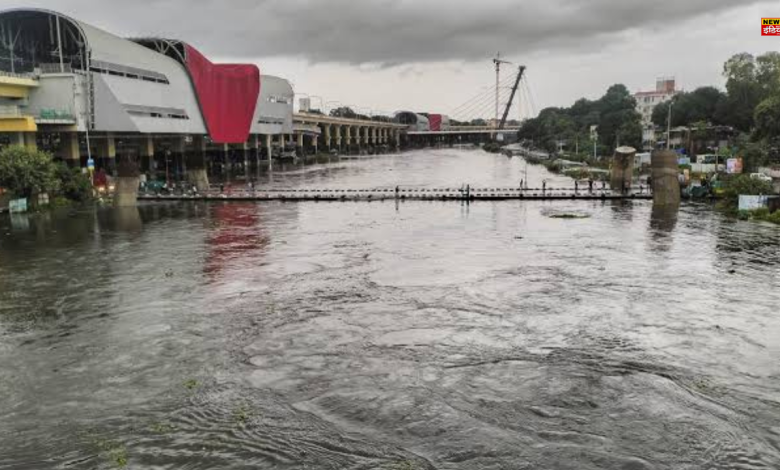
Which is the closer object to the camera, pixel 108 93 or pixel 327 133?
pixel 108 93

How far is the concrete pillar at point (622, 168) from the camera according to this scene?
61531 millimetres

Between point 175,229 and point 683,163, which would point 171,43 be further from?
point 683,163

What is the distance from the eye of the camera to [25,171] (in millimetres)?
51250

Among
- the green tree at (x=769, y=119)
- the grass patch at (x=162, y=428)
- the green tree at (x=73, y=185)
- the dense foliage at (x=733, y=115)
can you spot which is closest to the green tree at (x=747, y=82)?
the dense foliage at (x=733, y=115)

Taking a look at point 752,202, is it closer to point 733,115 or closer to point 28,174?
point 28,174

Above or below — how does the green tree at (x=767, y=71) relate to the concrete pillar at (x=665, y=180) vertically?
above

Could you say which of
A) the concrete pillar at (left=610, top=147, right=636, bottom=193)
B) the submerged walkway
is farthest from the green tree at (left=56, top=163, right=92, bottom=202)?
the concrete pillar at (left=610, top=147, right=636, bottom=193)

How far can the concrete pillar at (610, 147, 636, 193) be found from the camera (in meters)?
61.5

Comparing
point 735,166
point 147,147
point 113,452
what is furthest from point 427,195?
point 113,452

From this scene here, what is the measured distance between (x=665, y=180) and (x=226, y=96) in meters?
68.6

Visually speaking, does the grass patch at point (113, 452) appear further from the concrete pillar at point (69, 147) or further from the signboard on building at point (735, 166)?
the concrete pillar at point (69, 147)

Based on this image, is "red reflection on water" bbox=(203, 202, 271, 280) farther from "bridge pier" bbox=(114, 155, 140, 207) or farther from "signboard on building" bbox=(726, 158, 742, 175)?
"signboard on building" bbox=(726, 158, 742, 175)

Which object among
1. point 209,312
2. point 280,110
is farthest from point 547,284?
point 280,110

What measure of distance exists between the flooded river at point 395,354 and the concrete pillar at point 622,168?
24351mm
